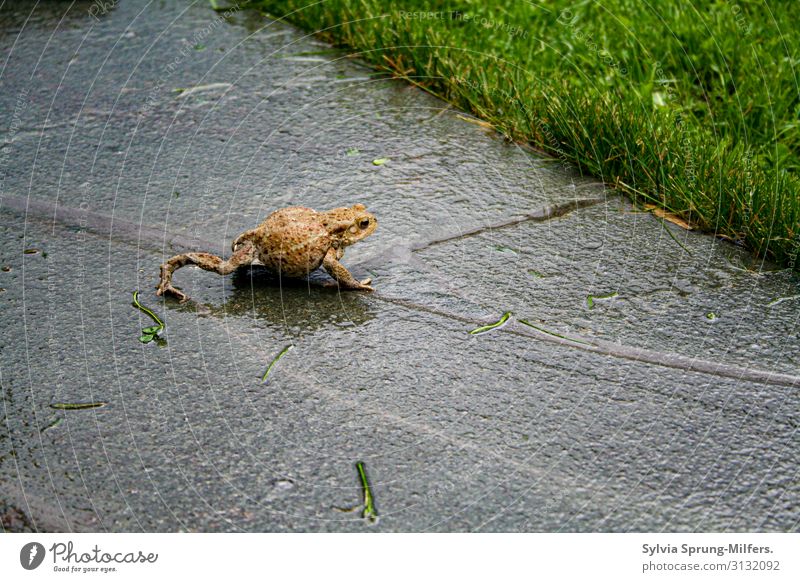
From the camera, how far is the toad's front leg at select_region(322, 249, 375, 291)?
11.0ft

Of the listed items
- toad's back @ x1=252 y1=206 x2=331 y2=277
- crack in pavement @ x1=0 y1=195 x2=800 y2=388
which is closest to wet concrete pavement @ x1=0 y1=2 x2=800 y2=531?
crack in pavement @ x1=0 y1=195 x2=800 y2=388

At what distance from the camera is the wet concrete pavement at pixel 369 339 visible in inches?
101

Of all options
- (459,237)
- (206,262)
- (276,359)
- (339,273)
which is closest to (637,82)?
(459,237)

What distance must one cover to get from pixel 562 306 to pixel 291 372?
1.03 m

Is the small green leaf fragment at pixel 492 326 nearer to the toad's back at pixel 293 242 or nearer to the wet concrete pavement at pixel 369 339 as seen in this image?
the wet concrete pavement at pixel 369 339

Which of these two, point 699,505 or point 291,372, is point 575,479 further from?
point 291,372

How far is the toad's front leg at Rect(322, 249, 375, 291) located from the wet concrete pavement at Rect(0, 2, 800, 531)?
66 mm

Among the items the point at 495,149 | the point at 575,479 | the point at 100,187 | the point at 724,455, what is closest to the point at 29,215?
the point at 100,187

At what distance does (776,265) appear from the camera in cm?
364

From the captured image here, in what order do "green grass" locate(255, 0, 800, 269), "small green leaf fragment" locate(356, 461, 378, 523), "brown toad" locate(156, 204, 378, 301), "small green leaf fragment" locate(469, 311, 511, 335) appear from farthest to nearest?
"green grass" locate(255, 0, 800, 269) < "brown toad" locate(156, 204, 378, 301) < "small green leaf fragment" locate(469, 311, 511, 335) < "small green leaf fragment" locate(356, 461, 378, 523)

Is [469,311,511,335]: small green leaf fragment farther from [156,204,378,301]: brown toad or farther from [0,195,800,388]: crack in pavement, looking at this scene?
[156,204,378,301]: brown toad

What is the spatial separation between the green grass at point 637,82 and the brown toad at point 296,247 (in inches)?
51.5

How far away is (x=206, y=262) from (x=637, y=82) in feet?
8.72

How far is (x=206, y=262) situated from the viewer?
3406mm
